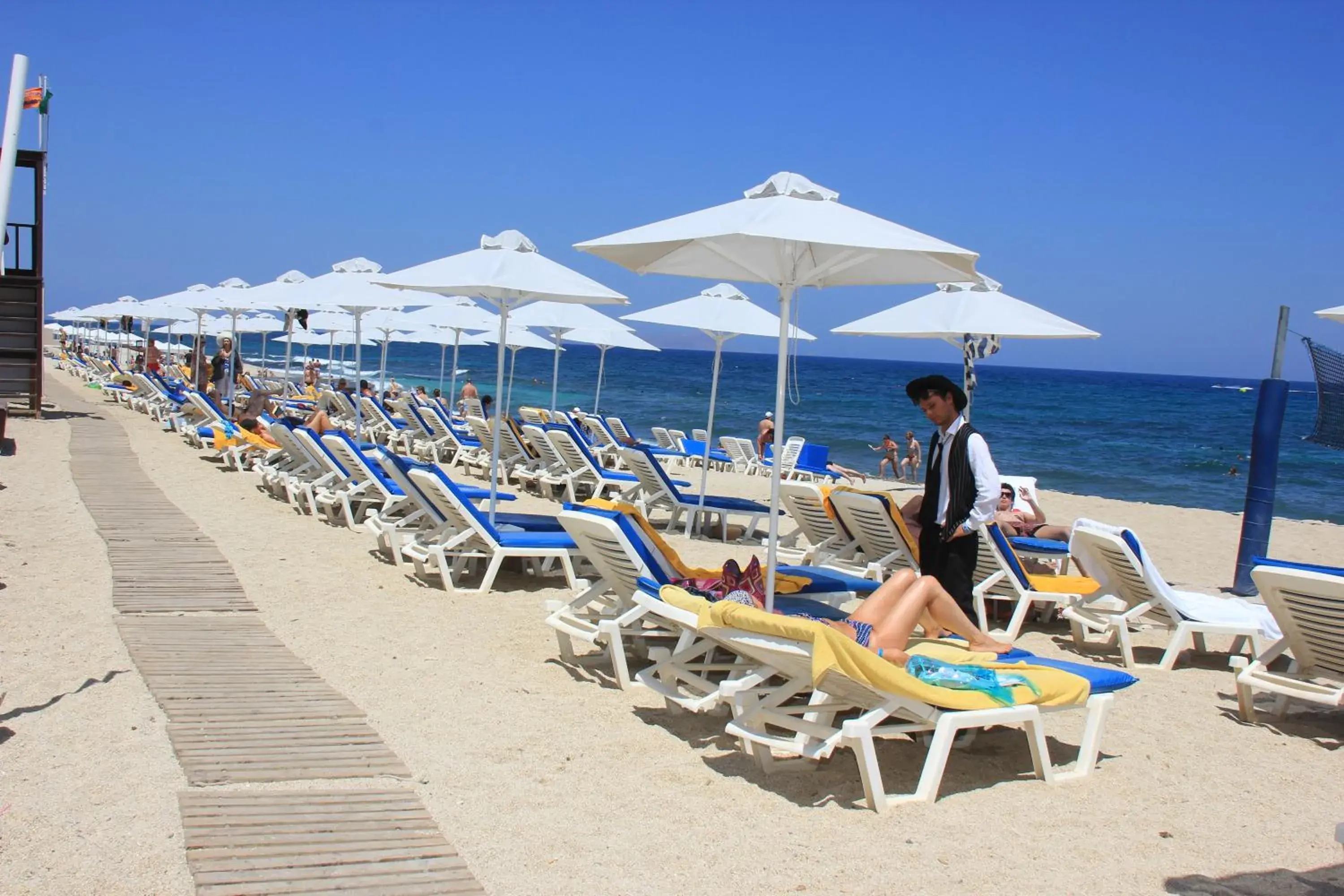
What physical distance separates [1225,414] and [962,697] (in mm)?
62941

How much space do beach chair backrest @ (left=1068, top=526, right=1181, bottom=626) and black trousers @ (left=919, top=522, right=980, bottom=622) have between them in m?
1.10

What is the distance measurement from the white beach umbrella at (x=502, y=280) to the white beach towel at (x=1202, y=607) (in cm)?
374

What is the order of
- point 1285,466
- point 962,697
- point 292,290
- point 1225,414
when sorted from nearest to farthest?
1. point 962,697
2. point 292,290
3. point 1285,466
4. point 1225,414

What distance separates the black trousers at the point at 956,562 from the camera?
5.33m

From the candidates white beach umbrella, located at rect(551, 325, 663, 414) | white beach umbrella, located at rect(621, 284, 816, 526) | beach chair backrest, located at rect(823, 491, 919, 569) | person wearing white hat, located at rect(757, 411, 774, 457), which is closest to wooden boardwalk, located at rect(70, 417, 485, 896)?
beach chair backrest, located at rect(823, 491, 919, 569)

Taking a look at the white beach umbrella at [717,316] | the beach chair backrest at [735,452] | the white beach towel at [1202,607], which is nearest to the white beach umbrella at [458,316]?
the beach chair backrest at [735,452]

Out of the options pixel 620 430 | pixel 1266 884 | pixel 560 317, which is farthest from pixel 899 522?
pixel 620 430

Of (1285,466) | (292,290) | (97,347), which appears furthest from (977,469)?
(97,347)

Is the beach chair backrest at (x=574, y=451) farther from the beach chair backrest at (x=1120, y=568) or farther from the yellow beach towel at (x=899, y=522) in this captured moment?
the beach chair backrest at (x=1120, y=568)

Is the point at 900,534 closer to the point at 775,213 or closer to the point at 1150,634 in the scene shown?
the point at 1150,634

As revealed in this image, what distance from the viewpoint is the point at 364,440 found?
53.5 ft

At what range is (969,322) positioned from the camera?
822cm

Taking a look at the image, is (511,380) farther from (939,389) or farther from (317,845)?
(317,845)

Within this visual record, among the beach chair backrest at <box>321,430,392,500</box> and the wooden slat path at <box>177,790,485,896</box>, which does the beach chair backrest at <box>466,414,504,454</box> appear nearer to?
the beach chair backrest at <box>321,430,392,500</box>
